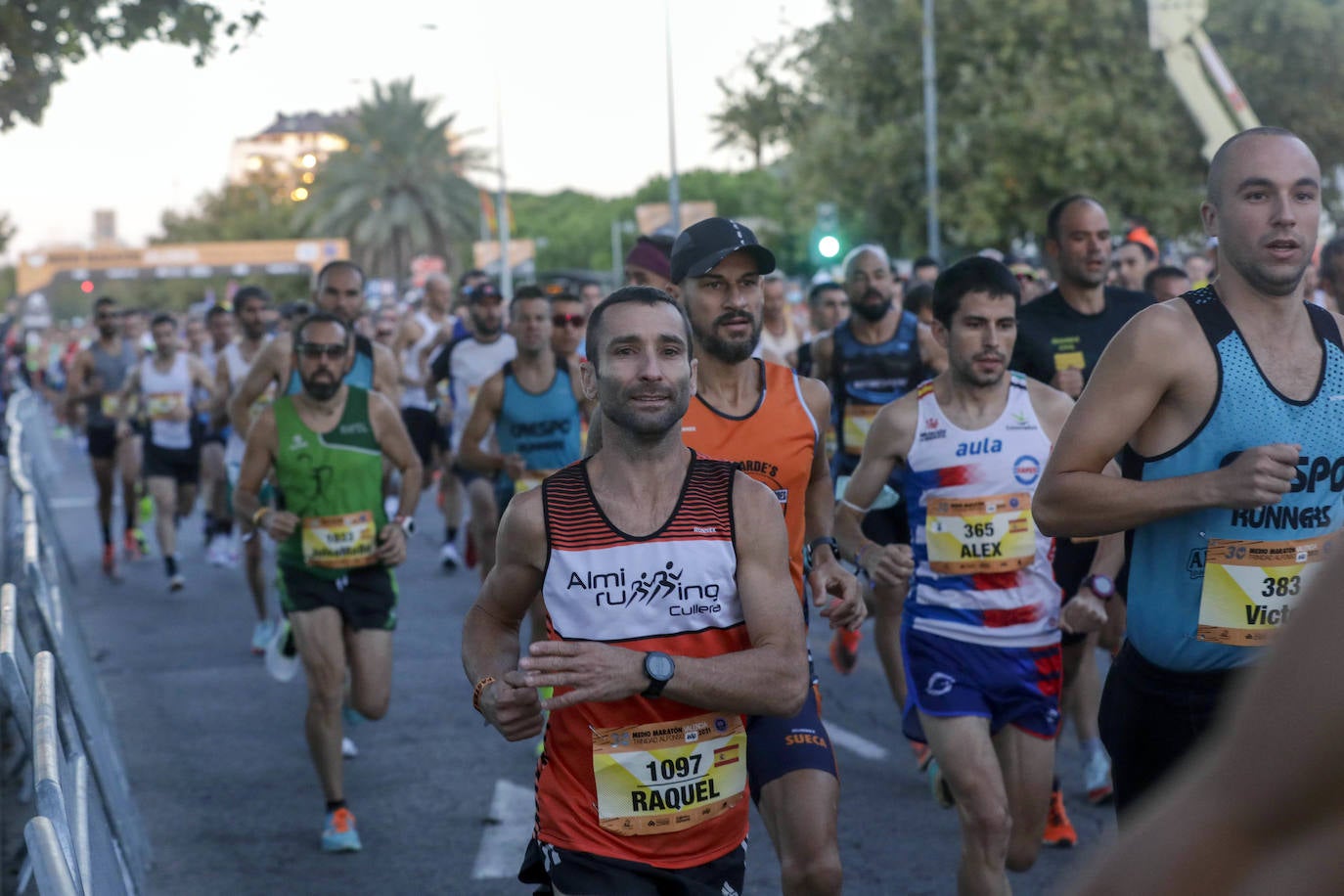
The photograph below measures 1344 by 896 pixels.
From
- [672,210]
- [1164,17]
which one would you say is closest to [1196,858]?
[1164,17]

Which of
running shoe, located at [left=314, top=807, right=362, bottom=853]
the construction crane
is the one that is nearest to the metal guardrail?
running shoe, located at [left=314, top=807, right=362, bottom=853]

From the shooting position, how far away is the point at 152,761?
26.7 ft

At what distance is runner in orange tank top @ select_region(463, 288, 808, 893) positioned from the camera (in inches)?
143

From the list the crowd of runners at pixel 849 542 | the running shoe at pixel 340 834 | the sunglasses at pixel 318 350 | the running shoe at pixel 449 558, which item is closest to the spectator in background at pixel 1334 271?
the crowd of runners at pixel 849 542

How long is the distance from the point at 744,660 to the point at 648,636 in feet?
0.72

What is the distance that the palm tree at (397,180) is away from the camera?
5950cm

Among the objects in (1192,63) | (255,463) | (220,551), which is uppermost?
(1192,63)

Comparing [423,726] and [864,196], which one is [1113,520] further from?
[864,196]

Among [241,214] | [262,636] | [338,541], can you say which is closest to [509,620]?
[338,541]

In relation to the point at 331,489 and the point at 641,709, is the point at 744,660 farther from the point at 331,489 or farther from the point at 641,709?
the point at 331,489

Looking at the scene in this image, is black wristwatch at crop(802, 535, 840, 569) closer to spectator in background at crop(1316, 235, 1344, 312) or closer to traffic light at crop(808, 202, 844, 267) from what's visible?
spectator in background at crop(1316, 235, 1344, 312)

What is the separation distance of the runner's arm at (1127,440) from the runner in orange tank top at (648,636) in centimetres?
68

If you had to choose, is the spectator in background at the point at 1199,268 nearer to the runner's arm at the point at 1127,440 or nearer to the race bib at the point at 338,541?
the race bib at the point at 338,541

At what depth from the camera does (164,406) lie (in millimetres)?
14484
